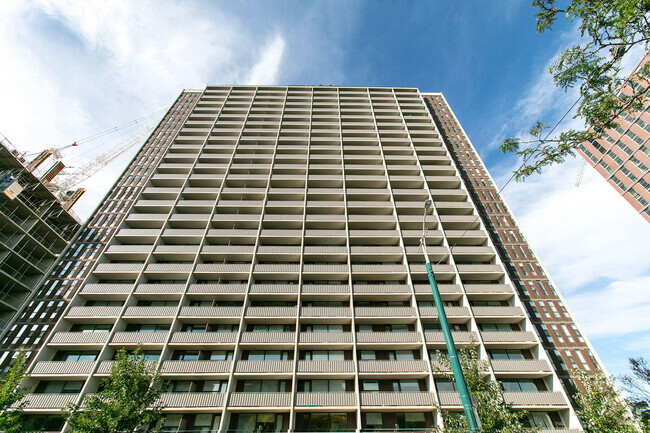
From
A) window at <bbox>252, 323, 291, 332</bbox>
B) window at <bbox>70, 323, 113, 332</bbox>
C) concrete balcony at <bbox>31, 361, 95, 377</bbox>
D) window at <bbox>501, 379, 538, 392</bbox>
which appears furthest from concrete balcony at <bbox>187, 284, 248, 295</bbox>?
window at <bbox>501, 379, 538, 392</bbox>

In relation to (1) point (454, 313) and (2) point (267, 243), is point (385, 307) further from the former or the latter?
(2) point (267, 243)

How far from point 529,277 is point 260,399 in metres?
33.4

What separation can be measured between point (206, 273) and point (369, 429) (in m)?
20.4

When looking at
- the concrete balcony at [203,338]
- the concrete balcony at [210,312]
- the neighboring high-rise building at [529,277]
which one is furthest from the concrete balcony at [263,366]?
the neighboring high-rise building at [529,277]

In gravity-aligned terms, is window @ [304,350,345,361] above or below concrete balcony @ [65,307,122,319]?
below

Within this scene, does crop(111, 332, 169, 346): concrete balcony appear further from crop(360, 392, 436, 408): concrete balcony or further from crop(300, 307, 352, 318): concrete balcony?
crop(360, 392, 436, 408): concrete balcony

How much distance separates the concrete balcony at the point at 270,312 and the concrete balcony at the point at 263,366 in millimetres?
4073

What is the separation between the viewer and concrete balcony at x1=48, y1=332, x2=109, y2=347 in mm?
24609

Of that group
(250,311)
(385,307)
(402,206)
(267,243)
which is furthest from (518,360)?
(267,243)

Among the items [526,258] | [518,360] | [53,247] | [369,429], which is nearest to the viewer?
[369,429]

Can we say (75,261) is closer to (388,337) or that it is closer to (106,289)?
(106,289)

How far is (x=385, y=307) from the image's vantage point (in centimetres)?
2748

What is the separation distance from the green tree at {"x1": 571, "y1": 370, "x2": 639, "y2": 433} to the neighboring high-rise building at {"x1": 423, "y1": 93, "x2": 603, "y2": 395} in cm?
1305

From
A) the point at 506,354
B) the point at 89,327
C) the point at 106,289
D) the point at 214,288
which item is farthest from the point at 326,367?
the point at 89,327
